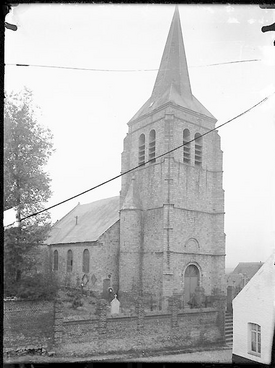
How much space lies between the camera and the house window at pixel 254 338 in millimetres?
9506

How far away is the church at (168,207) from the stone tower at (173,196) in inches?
2.1

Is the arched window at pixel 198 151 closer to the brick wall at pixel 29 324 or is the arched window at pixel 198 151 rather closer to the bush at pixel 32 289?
the bush at pixel 32 289

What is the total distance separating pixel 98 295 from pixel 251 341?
10853mm

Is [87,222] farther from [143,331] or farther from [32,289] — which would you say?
[32,289]

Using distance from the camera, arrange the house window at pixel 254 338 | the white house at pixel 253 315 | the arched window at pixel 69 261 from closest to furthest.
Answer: the white house at pixel 253 315, the house window at pixel 254 338, the arched window at pixel 69 261

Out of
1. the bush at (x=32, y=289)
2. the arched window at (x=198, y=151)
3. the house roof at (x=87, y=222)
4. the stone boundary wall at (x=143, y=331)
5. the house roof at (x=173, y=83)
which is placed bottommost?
the stone boundary wall at (x=143, y=331)

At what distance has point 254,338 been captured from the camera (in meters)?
9.73

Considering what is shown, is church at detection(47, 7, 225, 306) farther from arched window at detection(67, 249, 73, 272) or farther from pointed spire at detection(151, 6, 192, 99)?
arched window at detection(67, 249, 73, 272)

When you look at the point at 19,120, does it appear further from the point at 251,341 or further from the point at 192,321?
the point at 192,321

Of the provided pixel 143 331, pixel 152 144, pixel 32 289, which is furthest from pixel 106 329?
pixel 152 144

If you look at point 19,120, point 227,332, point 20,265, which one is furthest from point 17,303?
point 227,332

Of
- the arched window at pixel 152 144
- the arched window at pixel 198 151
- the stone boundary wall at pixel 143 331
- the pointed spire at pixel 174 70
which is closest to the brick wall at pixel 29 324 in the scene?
the stone boundary wall at pixel 143 331

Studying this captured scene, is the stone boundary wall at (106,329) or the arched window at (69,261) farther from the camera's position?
the arched window at (69,261)

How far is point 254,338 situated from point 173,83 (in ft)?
46.8
